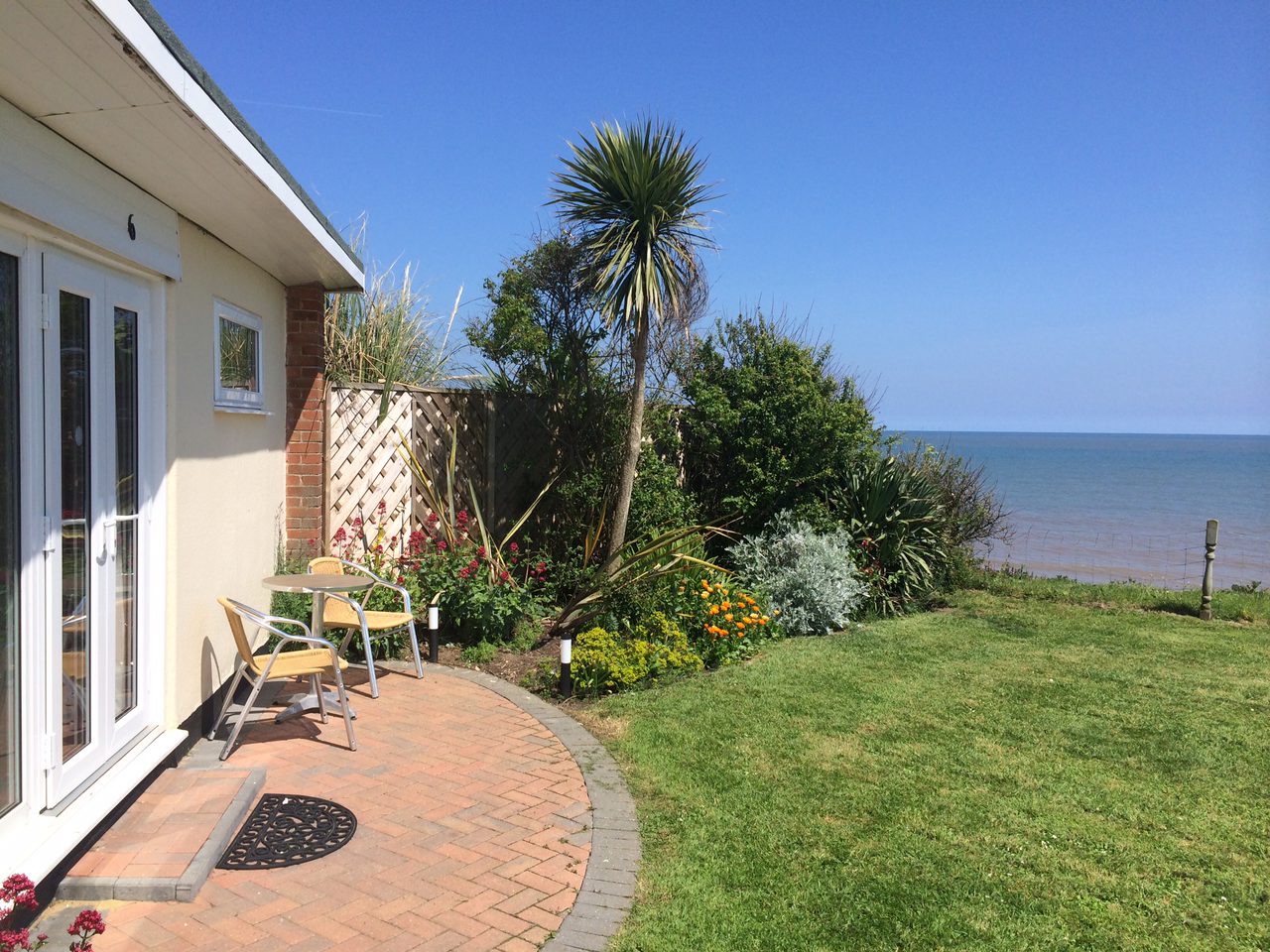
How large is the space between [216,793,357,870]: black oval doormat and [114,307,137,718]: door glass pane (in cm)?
81

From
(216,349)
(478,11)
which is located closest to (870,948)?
(216,349)

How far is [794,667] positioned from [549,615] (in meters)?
2.35

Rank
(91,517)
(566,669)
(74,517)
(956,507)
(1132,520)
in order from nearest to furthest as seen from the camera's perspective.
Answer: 1. (74,517)
2. (91,517)
3. (566,669)
4. (956,507)
5. (1132,520)

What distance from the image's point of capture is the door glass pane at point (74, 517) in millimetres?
3350

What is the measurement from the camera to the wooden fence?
7.66 meters

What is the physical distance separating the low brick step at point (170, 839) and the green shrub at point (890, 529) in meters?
6.91

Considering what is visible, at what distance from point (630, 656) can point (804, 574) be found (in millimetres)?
2892

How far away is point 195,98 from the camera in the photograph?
298cm

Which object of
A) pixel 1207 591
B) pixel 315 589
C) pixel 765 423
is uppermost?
pixel 765 423

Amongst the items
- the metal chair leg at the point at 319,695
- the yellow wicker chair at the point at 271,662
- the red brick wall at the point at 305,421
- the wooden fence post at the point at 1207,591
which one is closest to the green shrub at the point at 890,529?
the wooden fence post at the point at 1207,591

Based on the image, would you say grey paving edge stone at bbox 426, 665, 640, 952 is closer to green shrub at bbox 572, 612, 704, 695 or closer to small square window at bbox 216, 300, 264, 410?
green shrub at bbox 572, 612, 704, 695

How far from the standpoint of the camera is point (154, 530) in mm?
4289

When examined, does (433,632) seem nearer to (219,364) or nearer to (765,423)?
(219,364)

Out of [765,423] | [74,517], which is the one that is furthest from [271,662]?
[765,423]
